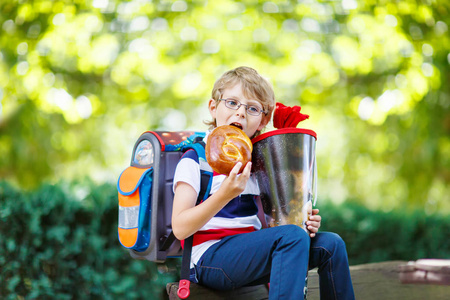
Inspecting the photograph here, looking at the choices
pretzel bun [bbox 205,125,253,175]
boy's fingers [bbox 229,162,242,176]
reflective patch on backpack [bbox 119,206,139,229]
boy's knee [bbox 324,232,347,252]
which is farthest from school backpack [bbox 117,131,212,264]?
boy's knee [bbox 324,232,347,252]

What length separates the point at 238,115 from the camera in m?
2.01

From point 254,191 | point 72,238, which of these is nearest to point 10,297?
point 72,238

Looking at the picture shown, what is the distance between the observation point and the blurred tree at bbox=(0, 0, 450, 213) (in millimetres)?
6645

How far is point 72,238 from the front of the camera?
121 inches

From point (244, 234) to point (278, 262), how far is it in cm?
22

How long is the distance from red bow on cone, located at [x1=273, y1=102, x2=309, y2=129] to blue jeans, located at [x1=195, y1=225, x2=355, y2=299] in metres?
0.46

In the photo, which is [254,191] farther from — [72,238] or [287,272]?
[72,238]

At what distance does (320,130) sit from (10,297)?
21.6 ft

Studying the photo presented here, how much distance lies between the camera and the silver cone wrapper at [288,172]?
1.83 metres

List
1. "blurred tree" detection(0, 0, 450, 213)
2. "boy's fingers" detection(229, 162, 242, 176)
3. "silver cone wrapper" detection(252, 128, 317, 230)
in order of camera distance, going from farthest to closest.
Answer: "blurred tree" detection(0, 0, 450, 213), "silver cone wrapper" detection(252, 128, 317, 230), "boy's fingers" detection(229, 162, 242, 176)

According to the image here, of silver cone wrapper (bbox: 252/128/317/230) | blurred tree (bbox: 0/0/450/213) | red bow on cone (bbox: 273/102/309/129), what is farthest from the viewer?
blurred tree (bbox: 0/0/450/213)

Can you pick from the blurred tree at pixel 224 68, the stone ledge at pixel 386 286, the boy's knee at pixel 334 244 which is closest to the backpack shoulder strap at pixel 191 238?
the boy's knee at pixel 334 244

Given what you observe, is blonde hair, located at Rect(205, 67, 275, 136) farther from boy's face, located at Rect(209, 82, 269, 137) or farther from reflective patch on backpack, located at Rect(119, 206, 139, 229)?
reflective patch on backpack, located at Rect(119, 206, 139, 229)

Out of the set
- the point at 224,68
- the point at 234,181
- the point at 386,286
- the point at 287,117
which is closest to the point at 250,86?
the point at 287,117
